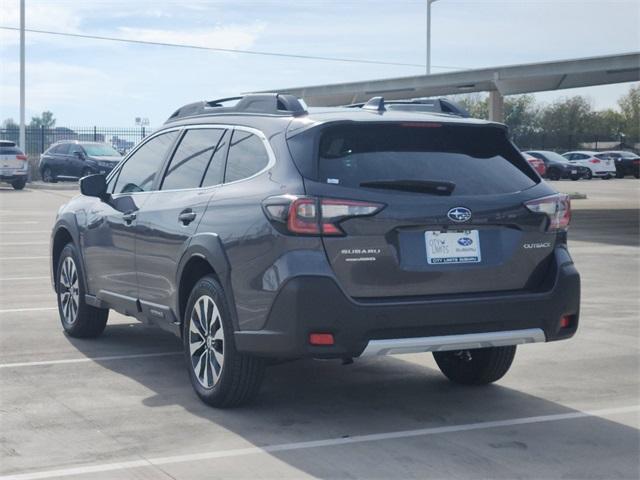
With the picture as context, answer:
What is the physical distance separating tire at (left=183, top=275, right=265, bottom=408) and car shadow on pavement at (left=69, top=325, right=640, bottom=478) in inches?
4.5

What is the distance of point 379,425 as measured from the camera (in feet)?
20.8

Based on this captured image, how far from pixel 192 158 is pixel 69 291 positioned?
2.29 m

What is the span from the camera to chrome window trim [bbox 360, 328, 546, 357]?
19.8 ft

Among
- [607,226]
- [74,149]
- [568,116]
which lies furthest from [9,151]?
[568,116]

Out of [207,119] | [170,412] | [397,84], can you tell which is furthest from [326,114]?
[397,84]

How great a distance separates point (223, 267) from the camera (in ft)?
21.2

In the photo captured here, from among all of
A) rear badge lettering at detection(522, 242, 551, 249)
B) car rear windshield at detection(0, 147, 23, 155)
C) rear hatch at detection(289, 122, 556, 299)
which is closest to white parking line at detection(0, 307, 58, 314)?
rear hatch at detection(289, 122, 556, 299)

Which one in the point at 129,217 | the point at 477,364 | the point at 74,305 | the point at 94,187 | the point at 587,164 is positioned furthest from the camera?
the point at 587,164

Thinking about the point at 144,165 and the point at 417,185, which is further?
the point at 144,165

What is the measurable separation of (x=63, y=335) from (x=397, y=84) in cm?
3084

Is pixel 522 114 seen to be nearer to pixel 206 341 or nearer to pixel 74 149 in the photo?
pixel 74 149

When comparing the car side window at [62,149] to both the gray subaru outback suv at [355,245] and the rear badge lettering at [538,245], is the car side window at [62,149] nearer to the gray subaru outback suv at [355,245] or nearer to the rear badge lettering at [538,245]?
the gray subaru outback suv at [355,245]

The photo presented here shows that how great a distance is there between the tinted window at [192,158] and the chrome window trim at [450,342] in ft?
6.16

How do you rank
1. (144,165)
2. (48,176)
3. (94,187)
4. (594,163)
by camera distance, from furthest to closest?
(594,163) < (48,176) < (94,187) < (144,165)
